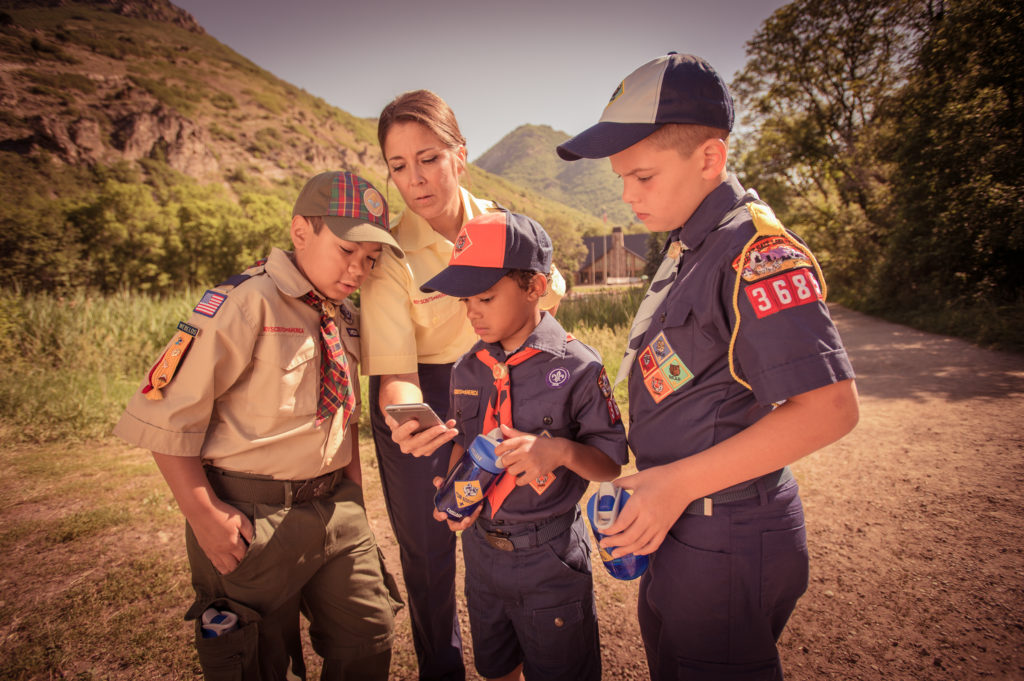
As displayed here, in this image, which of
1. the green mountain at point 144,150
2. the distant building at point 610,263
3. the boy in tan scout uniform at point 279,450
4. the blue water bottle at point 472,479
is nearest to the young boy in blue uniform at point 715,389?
the blue water bottle at point 472,479

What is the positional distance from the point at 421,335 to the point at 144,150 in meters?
71.8

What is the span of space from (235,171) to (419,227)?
7279 cm

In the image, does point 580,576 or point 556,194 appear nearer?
point 580,576

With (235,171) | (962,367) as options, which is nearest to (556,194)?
(235,171)

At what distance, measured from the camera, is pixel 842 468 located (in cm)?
472

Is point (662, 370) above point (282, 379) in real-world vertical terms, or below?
above

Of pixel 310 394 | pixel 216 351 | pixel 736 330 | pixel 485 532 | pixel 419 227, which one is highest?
pixel 419 227

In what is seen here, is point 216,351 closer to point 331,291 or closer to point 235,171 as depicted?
point 331,291

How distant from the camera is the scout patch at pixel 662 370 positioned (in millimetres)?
1308

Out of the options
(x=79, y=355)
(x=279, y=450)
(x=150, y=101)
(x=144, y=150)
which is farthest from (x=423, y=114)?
(x=150, y=101)

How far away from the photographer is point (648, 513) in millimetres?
1152

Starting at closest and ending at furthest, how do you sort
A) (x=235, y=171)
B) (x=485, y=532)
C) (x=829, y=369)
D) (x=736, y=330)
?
1. (x=829, y=369)
2. (x=736, y=330)
3. (x=485, y=532)
4. (x=235, y=171)

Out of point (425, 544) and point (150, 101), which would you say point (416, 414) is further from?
point (150, 101)

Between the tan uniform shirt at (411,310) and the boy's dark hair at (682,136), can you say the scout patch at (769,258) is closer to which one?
the boy's dark hair at (682,136)
